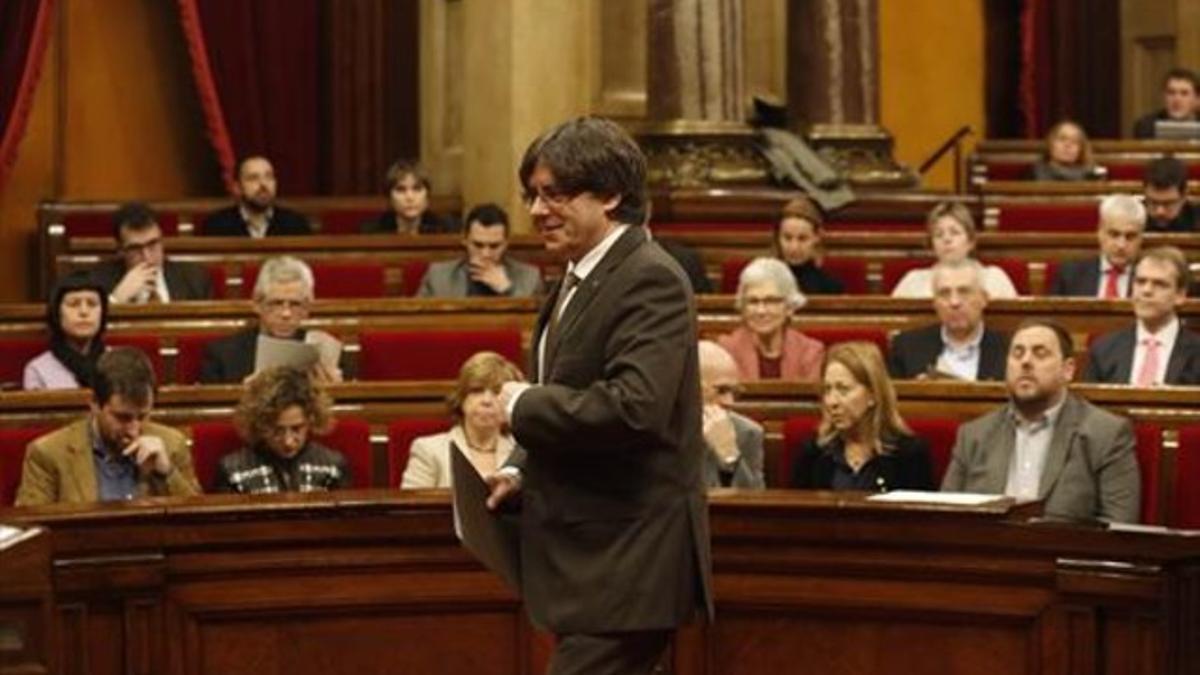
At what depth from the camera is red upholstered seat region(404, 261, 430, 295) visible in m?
9.77

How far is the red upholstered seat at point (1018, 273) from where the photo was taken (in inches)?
376

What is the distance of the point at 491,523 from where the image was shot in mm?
4195

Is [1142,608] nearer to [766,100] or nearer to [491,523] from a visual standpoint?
[491,523]

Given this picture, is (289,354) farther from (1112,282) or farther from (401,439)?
(1112,282)

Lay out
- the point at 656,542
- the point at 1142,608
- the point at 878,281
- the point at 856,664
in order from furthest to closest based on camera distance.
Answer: the point at 878,281 → the point at 856,664 → the point at 1142,608 → the point at 656,542

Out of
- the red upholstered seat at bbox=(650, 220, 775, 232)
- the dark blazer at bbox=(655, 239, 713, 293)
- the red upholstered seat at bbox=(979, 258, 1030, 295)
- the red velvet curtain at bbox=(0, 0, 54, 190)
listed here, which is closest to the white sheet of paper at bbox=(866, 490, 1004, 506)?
the dark blazer at bbox=(655, 239, 713, 293)

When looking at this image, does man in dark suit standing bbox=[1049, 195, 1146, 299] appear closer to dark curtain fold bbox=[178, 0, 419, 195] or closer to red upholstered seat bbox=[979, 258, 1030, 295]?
red upholstered seat bbox=[979, 258, 1030, 295]

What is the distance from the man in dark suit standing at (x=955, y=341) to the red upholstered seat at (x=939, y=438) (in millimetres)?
1048

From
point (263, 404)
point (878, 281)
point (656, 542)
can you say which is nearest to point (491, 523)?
point (656, 542)

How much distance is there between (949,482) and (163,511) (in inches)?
81.6

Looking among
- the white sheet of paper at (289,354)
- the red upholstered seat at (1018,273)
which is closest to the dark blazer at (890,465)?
the white sheet of paper at (289,354)

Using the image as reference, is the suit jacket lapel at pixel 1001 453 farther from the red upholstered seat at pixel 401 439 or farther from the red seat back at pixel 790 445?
the red upholstered seat at pixel 401 439

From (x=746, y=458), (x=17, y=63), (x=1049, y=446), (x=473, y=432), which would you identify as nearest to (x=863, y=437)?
(x=746, y=458)

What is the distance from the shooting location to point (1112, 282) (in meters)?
8.97
